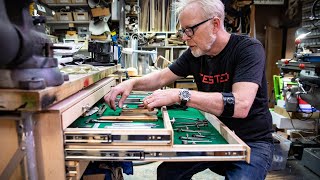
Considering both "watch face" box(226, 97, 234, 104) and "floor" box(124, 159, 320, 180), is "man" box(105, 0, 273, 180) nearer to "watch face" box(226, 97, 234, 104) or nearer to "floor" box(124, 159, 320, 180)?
"watch face" box(226, 97, 234, 104)

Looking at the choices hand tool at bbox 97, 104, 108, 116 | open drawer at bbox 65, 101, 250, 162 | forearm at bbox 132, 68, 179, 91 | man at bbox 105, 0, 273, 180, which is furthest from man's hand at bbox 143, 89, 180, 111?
forearm at bbox 132, 68, 179, 91

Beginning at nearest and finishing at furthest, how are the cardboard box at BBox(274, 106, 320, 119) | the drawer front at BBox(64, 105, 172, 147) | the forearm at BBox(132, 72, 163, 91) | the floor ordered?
1. the drawer front at BBox(64, 105, 172, 147)
2. the forearm at BBox(132, 72, 163, 91)
3. the floor
4. the cardboard box at BBox(274, 106, 320, 119)

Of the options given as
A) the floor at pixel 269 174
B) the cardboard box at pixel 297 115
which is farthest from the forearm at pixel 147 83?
the cardboard box at pixel 297 115

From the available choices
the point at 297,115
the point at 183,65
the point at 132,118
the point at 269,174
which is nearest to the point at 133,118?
the point at 132,118

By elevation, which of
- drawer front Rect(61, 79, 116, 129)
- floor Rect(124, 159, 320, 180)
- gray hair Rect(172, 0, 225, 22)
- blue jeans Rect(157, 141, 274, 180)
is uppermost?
gray hair Rect(172, 0, 225, 22)

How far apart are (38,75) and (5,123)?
0.21m

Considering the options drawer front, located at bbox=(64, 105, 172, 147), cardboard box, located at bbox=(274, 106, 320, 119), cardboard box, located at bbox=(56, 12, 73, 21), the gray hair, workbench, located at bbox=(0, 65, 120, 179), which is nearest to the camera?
workbench, located at bbox=(0, 65, 120, 179)

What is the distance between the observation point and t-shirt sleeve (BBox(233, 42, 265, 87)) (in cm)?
130

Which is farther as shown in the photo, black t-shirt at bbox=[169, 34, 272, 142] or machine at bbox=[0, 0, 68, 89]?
black t-shirt at bbox=[169, 34, 272, 142]

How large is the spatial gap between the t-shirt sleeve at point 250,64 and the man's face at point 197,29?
0.20 meters

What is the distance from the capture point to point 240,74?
4.37 feet

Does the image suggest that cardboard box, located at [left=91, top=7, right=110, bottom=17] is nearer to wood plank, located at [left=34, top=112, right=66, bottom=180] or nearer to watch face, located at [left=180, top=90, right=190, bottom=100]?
watch face, located at [left=180, top=90, right=190, bottom=100]

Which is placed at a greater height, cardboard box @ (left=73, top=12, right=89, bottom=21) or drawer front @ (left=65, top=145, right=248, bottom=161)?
cardboard box @ (left=73, top=12, right=89, bottom=21)

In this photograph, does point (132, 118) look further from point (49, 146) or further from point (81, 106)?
point (49, 146)
